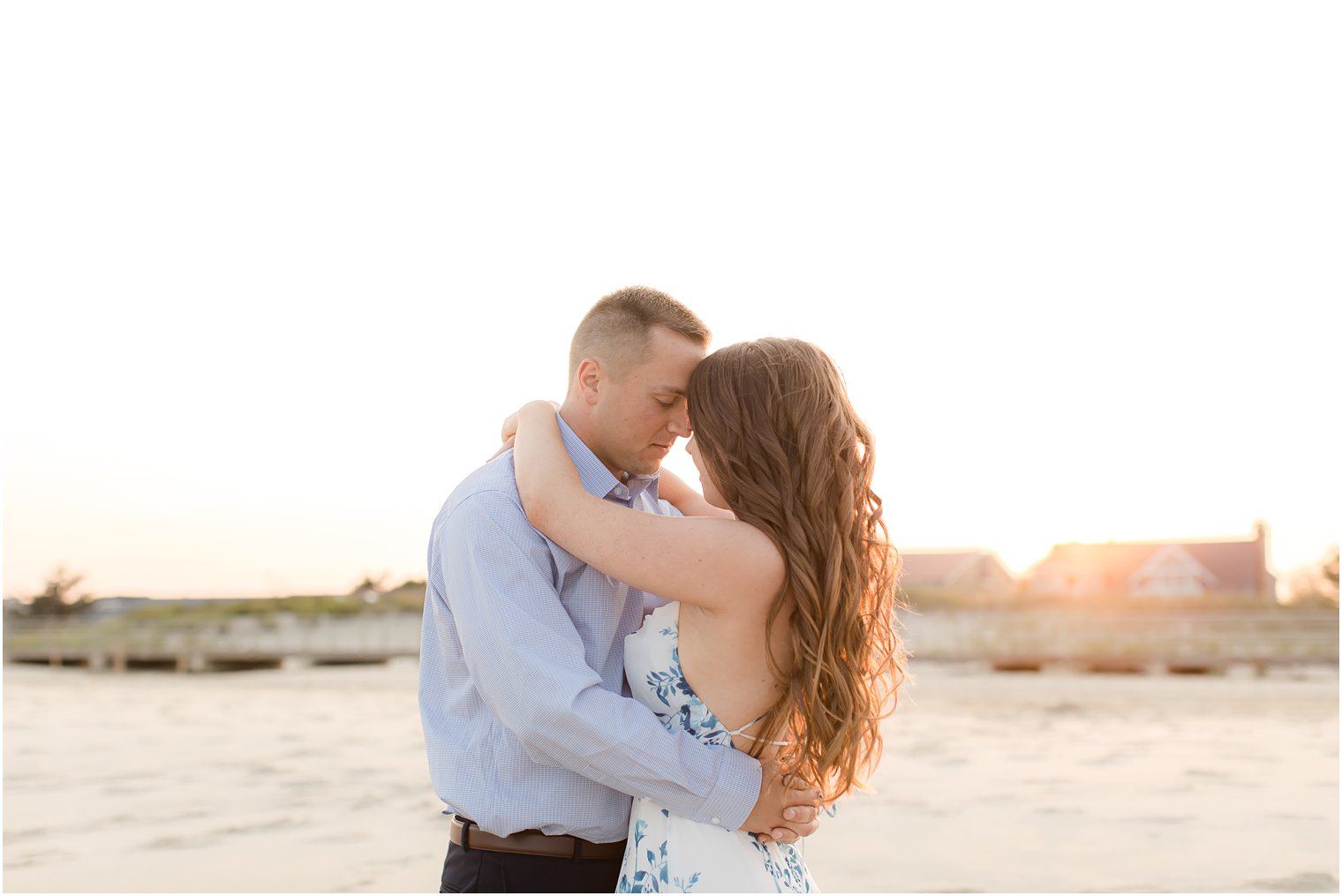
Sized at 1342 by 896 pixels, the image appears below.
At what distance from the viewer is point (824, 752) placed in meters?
2.74

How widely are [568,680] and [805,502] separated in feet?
2.15

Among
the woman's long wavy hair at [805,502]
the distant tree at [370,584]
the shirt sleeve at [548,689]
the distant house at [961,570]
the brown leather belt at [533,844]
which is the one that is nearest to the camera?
the shirt sleeve at [548,689]

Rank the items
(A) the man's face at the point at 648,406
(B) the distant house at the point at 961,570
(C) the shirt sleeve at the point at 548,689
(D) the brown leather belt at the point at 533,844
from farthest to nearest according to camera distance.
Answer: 1. (B) the distant house at the point at 961,570
2. (A) the man's face at the point at 648,406
3. (D) the brown leather belt at the point at 533,844
4. (C) the shirt sleeve at the point at 548,689

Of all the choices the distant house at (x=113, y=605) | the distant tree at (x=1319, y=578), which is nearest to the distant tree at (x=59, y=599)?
the distant house at (x=113, y=605)

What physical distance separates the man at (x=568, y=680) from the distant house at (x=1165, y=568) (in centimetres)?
4675

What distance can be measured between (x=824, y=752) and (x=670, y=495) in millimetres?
973

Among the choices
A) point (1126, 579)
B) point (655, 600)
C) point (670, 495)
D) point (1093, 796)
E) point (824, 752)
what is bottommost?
point (1126, 579)

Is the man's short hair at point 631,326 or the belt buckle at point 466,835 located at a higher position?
the man's short hair at point 631,326

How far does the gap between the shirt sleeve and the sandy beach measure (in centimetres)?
405

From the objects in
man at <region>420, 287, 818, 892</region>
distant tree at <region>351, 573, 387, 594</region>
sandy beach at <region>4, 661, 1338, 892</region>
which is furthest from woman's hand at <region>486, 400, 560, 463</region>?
distant tree at <region>351, 573, 387, 594</region>

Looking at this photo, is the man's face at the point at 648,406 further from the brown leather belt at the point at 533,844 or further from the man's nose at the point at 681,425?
the brown leather belt at the point at 533,844

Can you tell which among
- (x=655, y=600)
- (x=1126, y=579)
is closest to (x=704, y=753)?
(x=655, y=600)

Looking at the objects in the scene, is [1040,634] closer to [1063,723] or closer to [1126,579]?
[1063,723]

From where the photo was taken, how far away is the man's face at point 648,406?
9.61 feet
